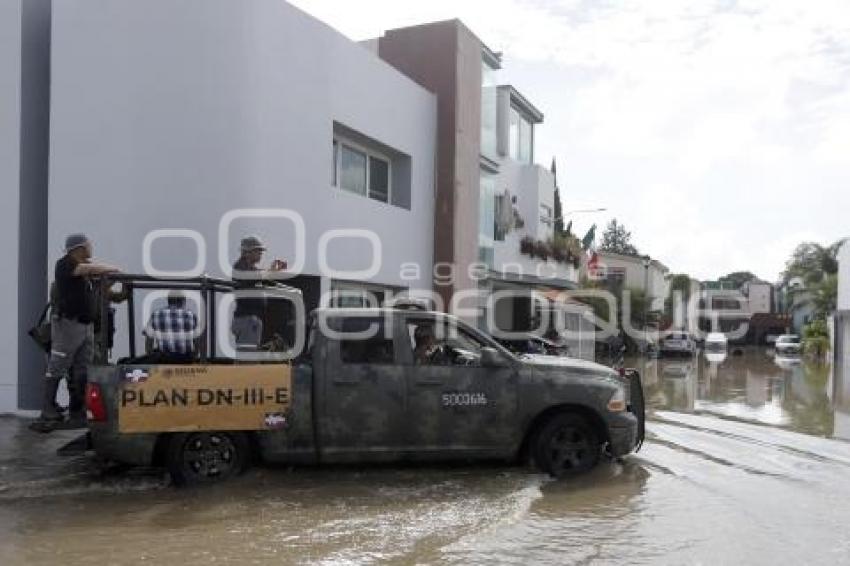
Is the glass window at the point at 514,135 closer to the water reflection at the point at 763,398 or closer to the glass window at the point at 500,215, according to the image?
the glass window at the point at 500,215

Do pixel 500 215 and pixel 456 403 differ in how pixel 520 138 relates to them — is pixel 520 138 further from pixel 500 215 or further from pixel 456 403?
pixel 456 403

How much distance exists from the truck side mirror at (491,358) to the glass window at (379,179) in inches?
337

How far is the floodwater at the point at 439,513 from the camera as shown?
584 centimetres

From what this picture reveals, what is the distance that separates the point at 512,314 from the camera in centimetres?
2575

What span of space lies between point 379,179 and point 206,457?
966 centimetres

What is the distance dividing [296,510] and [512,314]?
1916cm

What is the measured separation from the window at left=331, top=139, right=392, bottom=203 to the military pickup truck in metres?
7.24

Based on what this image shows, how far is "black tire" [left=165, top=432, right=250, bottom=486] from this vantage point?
770 cm

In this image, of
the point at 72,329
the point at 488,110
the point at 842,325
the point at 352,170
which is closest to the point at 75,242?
the point at 72,329

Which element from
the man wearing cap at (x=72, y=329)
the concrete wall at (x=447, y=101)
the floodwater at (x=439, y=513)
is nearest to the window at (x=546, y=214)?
the concrete wall at (x=447, y=101)

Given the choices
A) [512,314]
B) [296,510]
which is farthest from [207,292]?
[512,314]

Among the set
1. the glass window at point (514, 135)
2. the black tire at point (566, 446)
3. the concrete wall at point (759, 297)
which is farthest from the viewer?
the concrete wall at point (759, 297)

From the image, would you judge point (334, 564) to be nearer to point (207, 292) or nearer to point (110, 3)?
point (207, 292)

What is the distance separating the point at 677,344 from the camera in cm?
4369
